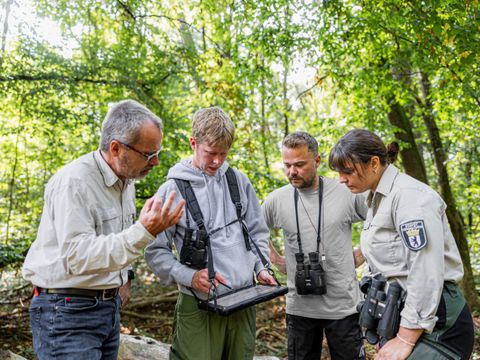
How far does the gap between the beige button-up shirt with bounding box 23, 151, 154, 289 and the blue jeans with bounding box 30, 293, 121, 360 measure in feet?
0.25

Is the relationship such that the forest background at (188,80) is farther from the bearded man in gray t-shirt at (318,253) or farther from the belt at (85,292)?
the belt at (85,292)

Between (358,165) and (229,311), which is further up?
(358,165)

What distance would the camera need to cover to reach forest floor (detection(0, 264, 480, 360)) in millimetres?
5628

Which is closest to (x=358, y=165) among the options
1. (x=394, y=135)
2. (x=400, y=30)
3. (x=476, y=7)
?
(x=476, y=7)

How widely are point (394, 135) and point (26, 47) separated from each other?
21.1 feet

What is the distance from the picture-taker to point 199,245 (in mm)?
2418

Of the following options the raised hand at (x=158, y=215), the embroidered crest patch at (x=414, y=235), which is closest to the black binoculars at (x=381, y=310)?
the embroidered crest patch at (x=414, y=235)

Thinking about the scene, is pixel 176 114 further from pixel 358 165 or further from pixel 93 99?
pixel 358 165

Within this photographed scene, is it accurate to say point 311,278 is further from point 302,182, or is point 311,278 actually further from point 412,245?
point 412,245

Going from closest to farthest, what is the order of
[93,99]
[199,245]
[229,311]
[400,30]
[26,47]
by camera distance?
[229,311]
[199,245]
[400,30]
[26,47]
[93,99]

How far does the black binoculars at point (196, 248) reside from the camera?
242cm

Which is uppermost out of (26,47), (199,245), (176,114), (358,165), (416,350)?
(26,47)

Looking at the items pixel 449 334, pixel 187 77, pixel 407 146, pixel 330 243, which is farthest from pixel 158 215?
pixel 187 77

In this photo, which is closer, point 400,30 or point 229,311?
point 229,311
